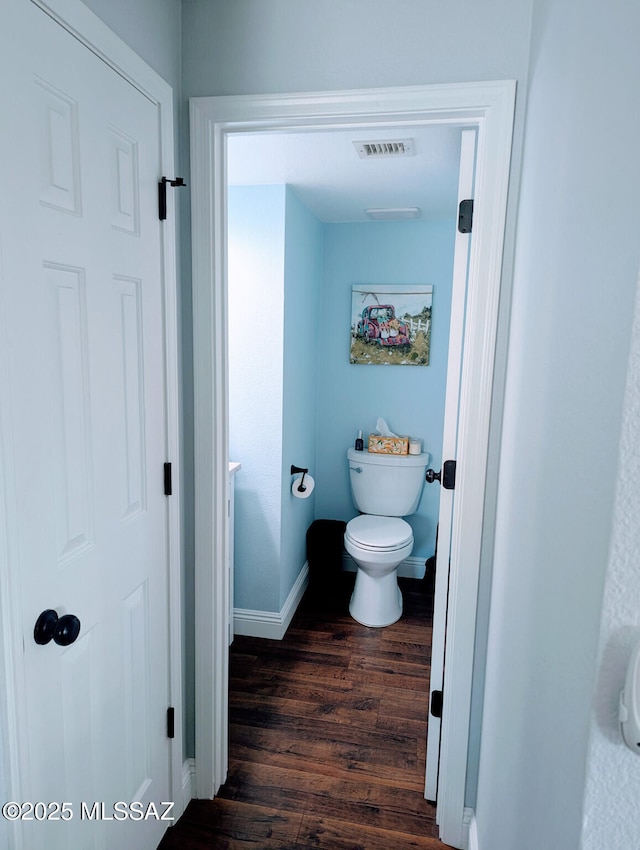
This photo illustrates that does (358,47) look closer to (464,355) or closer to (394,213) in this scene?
(464,355)

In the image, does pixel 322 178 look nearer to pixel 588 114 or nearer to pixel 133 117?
pixel 133 117

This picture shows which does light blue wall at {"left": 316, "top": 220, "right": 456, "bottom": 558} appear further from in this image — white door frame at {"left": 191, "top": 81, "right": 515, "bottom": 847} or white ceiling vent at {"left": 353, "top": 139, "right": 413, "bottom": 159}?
white door frame at {"left": 191, "top": 81, "right": 515, "bottom": 847}

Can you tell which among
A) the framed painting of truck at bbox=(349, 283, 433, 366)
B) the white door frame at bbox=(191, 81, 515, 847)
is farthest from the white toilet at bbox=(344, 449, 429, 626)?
the white door frame at bbox=(191, 81, 515, 847)

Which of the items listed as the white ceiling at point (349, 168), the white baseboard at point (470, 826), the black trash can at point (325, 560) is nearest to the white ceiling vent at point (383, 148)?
the white ceiling at point (349, 168)

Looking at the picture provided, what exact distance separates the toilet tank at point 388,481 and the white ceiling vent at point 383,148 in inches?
66.4

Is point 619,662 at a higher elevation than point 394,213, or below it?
below

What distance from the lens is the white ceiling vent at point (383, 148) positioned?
1.96m

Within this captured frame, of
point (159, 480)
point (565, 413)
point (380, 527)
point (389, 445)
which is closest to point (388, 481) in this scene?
point (389, 445)

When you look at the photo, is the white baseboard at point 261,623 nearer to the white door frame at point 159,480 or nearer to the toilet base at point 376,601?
the toilet base at point 376,601

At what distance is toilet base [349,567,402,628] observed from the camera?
9.52 ft

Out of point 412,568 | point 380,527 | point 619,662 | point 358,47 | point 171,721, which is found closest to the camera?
point 619,662

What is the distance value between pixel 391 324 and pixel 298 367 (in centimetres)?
73

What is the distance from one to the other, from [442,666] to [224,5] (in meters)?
1.98

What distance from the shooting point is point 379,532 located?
2.92 m
